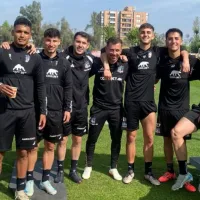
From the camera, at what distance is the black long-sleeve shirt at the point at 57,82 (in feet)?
14.8

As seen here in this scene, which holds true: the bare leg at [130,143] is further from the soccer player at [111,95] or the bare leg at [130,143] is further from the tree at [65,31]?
the tree at [65,31]

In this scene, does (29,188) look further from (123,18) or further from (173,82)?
(123,18)

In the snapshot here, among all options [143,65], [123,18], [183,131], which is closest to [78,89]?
[143,65]

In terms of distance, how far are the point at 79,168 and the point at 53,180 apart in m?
0.84

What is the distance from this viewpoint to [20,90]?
4051mm

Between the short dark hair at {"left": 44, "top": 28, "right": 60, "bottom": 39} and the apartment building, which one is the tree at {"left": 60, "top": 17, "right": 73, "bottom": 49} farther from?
the short dark hair at {"left": 44, "top": 28, "right": 60, "bottom": 39}

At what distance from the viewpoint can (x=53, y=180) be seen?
16.5ft

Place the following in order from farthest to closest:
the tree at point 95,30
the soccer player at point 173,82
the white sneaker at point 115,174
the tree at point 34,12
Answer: the tree at point 34,12 < the tree at point 95,30 < the white sneaker at point 115,174 < the soccer player at point 173,82

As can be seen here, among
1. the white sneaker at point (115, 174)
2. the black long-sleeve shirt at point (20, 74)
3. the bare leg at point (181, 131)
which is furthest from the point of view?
the white sneaker at point (115, 174)

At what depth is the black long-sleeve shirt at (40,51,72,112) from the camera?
4.52 meters

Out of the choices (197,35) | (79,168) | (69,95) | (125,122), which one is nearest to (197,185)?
(125,122)

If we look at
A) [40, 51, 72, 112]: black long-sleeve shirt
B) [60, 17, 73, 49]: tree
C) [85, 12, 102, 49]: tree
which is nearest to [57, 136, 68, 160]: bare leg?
[40, 51, 72, 112]: black long-sleeve shirt

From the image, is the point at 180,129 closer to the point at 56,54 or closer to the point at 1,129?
the point at 56,54

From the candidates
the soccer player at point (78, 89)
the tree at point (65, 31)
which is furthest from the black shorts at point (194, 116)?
the tree at point (65, 31)
